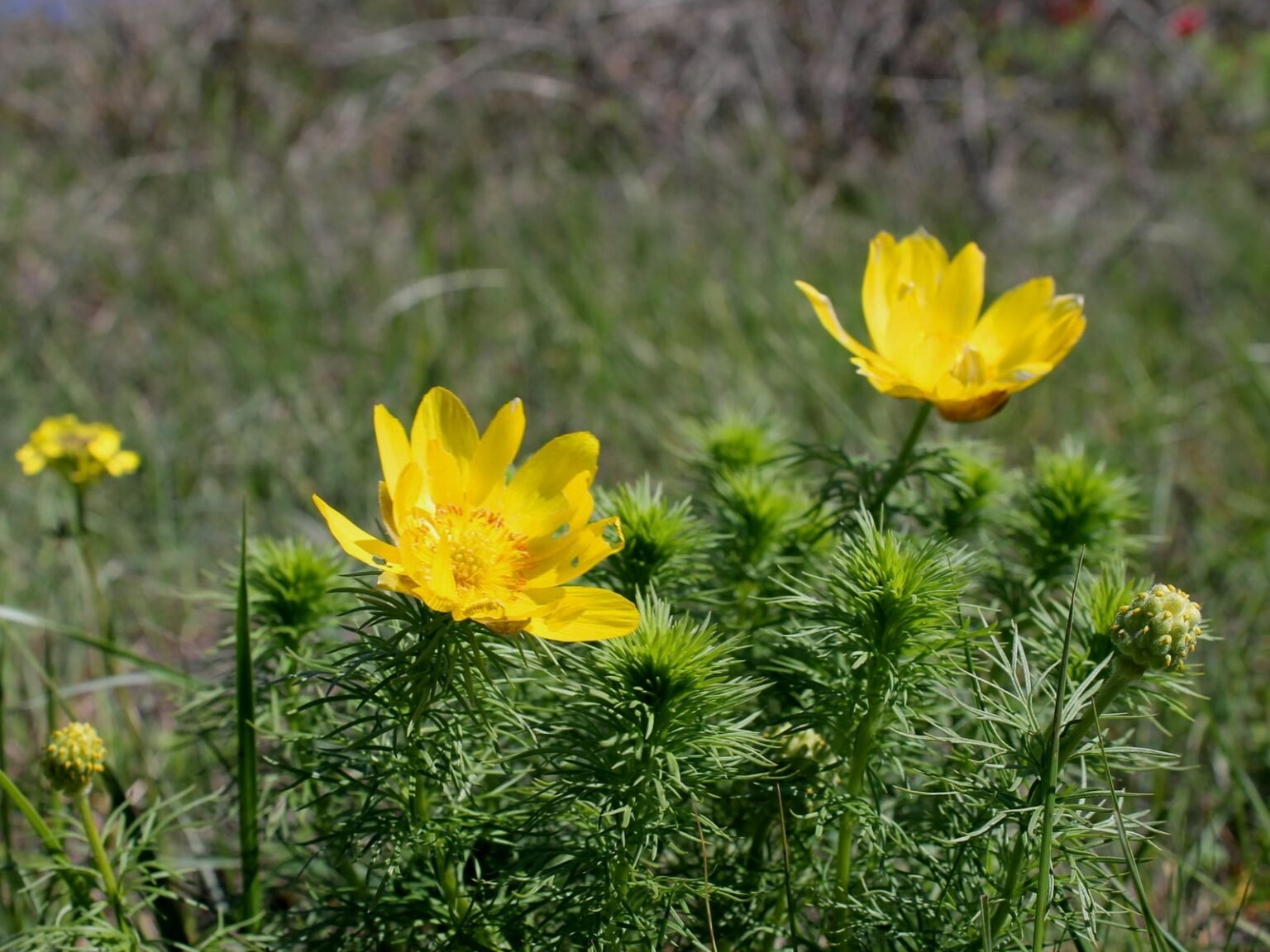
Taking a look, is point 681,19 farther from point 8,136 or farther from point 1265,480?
point 1265,480

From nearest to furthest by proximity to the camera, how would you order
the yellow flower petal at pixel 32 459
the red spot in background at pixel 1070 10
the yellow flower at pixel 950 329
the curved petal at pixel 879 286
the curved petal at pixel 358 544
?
the curved petal at pixel 358 544 < the yellow flower at pixel 950 329 < the curved petal at pixel 879 286 < the yellow flower petal at pixel 32 459 < the red spot in background at pixel 1070 10

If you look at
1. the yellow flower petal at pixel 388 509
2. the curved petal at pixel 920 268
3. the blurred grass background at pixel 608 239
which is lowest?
the blurred grass background at pixel 608 239

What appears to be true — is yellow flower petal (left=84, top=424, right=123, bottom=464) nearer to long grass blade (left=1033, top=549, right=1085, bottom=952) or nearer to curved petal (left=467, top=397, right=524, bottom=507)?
curved petal (left=467, top=397, right=524, bottom=507)

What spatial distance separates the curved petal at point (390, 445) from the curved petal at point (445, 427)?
25 mm

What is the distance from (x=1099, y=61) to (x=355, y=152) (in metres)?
3.32

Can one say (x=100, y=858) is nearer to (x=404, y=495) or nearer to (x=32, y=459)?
(x=404, y=495)

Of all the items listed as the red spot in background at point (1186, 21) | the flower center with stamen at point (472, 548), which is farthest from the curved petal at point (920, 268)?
the red spot in background at point (1186, 21)

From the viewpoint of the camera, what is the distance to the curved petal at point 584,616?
1073mm

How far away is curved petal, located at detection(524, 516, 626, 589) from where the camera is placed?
109cm

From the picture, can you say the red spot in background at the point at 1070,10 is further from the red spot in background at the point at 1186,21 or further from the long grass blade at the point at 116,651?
the long grass blade at the point at 116,651

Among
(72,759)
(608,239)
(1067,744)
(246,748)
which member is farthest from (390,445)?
(608,239)

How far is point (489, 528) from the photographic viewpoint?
48.9 inches

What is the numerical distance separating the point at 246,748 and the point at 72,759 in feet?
0.59

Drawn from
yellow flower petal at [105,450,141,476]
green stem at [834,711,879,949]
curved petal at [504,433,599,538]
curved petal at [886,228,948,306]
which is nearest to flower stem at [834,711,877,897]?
green stem at [834,711,879,949]
